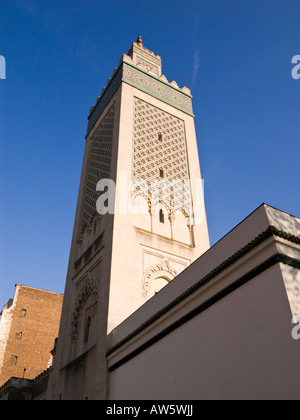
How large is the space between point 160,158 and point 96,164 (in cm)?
188

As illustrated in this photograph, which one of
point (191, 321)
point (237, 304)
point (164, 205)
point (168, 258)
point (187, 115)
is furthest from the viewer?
point (187, 115)

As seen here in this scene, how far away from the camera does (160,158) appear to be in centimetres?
1007

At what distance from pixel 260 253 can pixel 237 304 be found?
600 millimetres

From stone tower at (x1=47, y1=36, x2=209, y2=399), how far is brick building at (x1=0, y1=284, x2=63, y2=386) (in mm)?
7885

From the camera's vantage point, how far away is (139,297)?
24.6 ft

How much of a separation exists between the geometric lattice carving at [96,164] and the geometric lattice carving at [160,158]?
765mm

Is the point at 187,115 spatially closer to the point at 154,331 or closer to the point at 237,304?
the point at 154,331

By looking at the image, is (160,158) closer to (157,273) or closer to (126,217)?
(126,217)

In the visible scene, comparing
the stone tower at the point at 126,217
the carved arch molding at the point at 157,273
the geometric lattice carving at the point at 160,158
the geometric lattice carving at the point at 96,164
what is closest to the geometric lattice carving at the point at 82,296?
the stone tower at the point at 126,217

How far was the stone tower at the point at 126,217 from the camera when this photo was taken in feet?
24.4

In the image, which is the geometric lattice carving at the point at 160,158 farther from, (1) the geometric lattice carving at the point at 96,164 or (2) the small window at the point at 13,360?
(2) the small window at the point at 13,360

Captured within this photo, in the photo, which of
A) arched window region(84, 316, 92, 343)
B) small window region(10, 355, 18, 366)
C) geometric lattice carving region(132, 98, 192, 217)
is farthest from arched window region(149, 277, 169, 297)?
small window region(10, 355, 18, 366)

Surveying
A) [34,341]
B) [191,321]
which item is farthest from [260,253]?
[34,341]

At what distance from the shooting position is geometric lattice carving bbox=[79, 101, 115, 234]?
9945 millimetres
